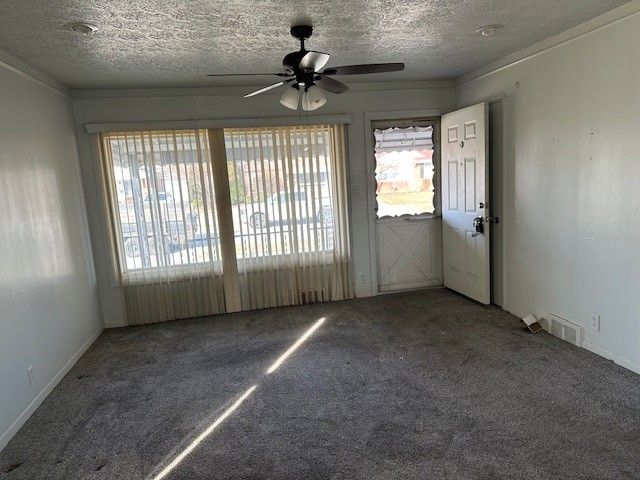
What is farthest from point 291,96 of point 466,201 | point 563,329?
point 563,329

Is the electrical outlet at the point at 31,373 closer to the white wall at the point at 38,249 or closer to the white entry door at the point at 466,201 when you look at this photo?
the white wall at the point at 38,249

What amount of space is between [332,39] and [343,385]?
8.04ft

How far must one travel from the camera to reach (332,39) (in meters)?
2.97

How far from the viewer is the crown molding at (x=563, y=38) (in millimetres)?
2623

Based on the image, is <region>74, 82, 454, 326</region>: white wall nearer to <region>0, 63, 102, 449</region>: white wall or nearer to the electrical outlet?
<region>0, 63, 102, 449</region>: white wall

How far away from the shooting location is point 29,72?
316 cm

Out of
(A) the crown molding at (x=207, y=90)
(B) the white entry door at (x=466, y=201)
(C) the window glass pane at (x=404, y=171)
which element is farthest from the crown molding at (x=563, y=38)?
(C) the window glass pane at (x=404, y=171)

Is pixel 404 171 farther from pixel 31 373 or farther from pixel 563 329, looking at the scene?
pixel 31 373

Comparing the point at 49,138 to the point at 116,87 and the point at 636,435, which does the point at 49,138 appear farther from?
the point at 636,435

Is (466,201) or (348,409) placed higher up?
(466,201)

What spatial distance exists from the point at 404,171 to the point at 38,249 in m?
3.73

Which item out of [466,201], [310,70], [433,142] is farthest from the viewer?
[433,142]

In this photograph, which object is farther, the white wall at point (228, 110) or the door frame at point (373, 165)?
the door frame at point (373, 165)

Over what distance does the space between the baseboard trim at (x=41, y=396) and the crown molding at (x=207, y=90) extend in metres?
2.36
